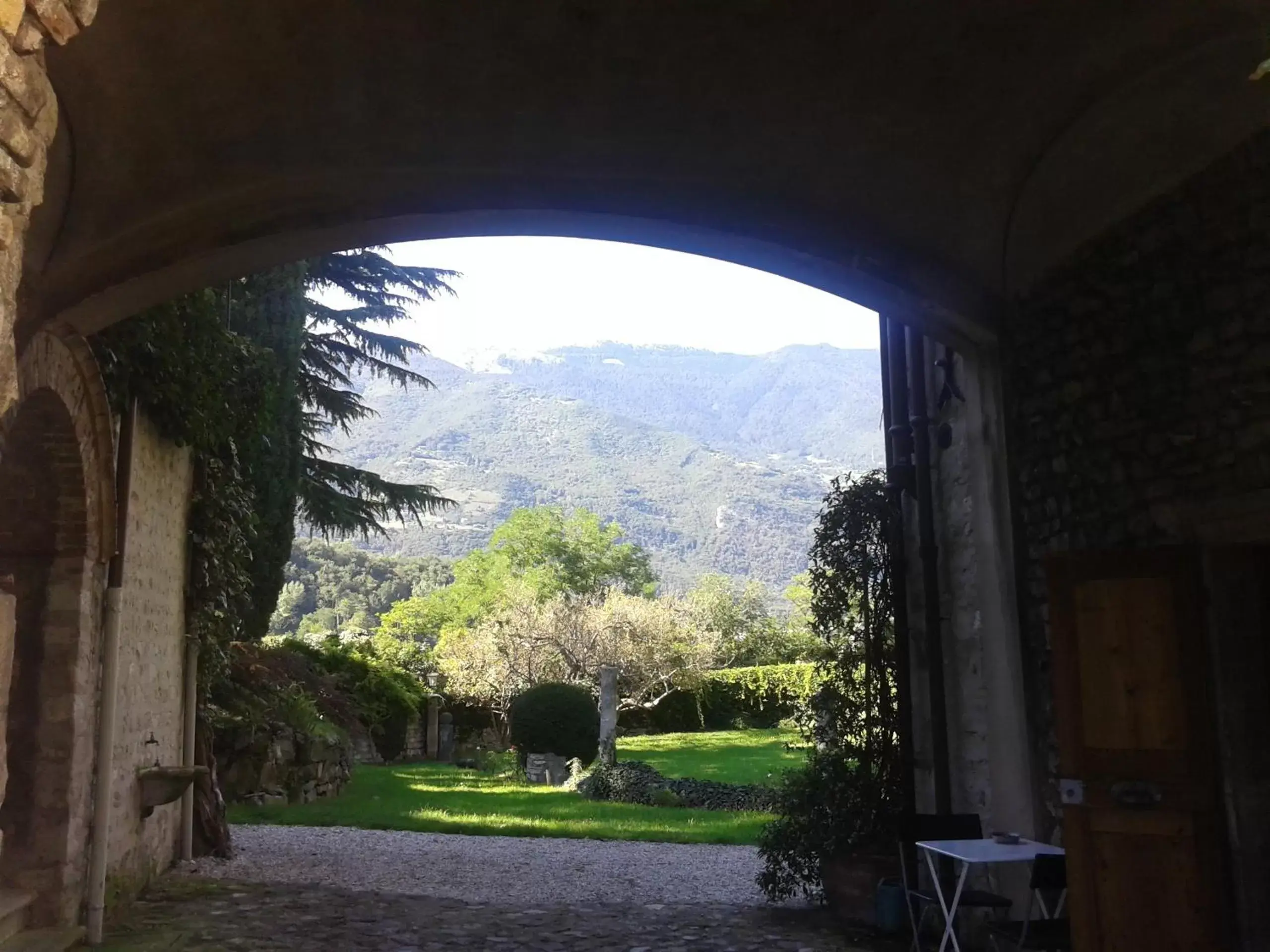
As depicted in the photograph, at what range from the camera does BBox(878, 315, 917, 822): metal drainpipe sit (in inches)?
248

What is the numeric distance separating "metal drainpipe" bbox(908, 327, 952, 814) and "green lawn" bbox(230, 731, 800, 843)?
3523 millimetres

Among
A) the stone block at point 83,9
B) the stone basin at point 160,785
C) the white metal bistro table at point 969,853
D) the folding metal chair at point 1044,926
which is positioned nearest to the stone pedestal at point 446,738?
the stone basin at point 160,785

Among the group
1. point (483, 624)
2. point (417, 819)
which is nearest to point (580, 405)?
point (483, 624)

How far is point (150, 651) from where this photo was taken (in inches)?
270

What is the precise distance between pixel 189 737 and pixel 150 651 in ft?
3.78

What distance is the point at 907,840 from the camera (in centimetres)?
528

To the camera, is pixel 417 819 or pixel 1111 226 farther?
pixel 417 819

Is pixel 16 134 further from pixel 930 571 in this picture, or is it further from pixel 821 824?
pixel 821 824

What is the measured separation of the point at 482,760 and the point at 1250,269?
14.7 metres

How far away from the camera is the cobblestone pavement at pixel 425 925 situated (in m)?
5.55

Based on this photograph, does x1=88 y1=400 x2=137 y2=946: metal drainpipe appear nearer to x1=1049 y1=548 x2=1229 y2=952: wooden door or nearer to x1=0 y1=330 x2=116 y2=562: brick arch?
x1=0 y1=330 x2=116 y2=562: brick arch

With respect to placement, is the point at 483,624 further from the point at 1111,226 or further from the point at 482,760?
the point at 1111,226

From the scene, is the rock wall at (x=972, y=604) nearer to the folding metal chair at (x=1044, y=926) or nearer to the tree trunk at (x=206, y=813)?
the folding metal chair at (x=1044, y=926)

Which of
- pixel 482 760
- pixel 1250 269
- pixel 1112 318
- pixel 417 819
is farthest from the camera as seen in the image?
pixel 482 760
